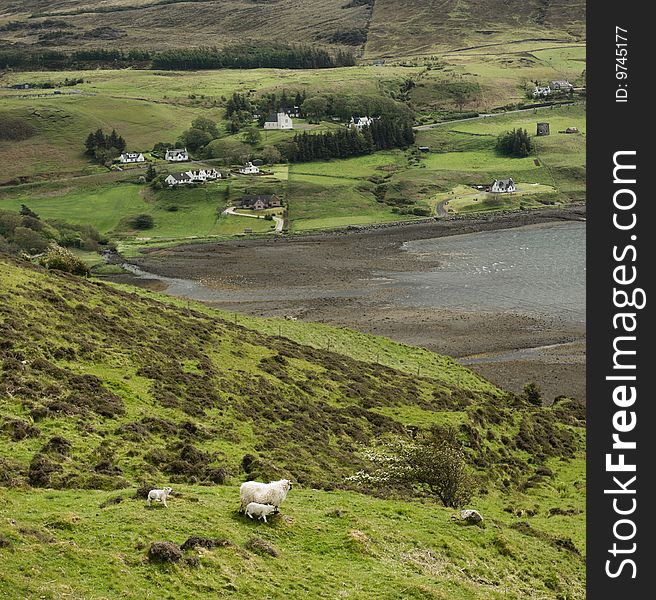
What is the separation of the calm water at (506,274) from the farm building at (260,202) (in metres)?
34.1

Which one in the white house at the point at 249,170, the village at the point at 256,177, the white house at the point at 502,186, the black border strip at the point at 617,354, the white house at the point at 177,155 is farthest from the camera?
the white house at the point at 177,155

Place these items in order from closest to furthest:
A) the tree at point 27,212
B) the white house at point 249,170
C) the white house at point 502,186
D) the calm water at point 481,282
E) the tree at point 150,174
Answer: the calm water at point 481,282, the tree at point 27,212, the white house at point 502,186, the tree at point 150,174, the white house at point 249,170

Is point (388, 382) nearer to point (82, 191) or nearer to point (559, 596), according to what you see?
point (559, 596)

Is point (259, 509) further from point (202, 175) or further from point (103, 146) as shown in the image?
point (103, 146)

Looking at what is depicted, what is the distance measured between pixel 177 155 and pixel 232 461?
163m

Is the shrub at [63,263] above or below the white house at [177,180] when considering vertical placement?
above

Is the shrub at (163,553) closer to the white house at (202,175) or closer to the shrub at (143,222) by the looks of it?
the shrub at (143,222)

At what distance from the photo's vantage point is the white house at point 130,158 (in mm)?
188875

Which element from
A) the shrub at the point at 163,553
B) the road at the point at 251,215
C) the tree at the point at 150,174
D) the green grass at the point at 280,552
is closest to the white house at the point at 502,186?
the road at the point at 251,215

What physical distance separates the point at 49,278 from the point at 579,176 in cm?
14654

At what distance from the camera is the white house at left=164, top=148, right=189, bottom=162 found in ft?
618

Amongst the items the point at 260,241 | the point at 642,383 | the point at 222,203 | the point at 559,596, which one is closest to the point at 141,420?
the point at 559,596

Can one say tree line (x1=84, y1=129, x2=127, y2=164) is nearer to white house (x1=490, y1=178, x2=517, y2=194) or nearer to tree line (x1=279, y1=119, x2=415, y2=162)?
tree line (x1=279, y1=119, x2=415, y2=162)

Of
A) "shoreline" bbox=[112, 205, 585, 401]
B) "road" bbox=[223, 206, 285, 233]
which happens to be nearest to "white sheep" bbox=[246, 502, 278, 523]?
"shoreline" bbox=[112, 205, 585, 401]
